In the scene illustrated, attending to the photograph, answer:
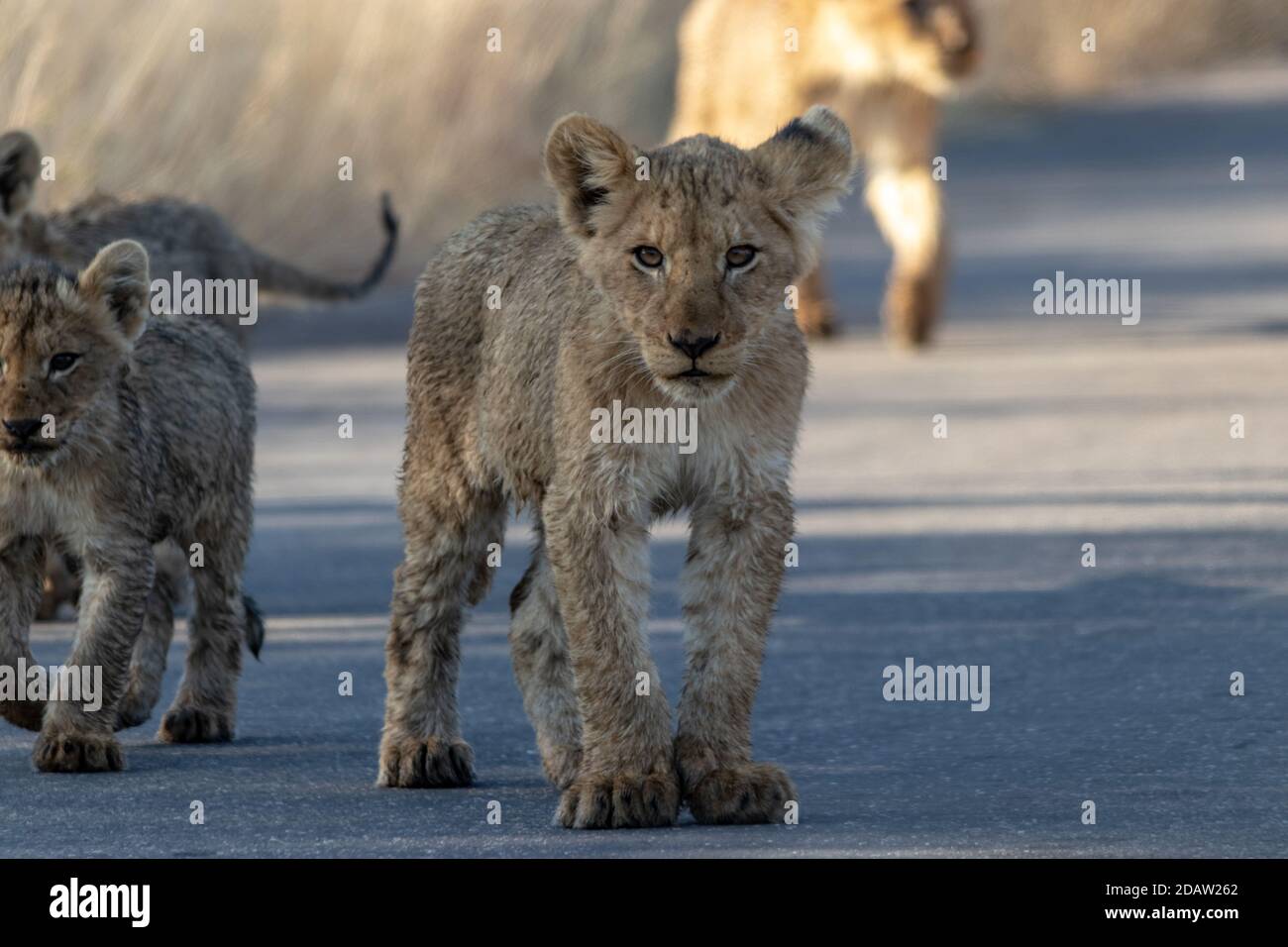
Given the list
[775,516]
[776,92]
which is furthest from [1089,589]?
[776,92]

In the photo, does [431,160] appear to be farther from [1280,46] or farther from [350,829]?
[1280,46]

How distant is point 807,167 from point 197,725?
2146mm

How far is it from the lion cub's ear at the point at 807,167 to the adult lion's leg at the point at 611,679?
30.0 inches

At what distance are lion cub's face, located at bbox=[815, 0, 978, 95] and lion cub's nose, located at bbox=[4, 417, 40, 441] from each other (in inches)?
345

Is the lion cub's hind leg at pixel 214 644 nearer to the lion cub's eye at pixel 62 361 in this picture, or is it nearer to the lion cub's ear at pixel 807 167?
the lion cub's eye at pixel 62 361

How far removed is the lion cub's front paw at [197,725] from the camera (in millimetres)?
7625

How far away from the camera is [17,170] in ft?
32.8
